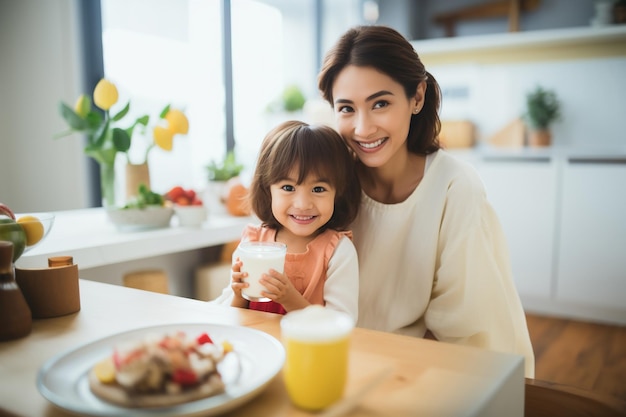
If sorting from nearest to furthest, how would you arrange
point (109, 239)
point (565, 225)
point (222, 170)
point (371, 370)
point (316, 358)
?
point (316, 358) < point (371, 370) < point (109, 239) < point (222, 170) < point (565, 225)

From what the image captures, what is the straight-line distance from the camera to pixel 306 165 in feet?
4.46

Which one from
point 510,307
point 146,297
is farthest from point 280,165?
point 510,307

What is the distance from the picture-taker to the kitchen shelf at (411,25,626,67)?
154 inches

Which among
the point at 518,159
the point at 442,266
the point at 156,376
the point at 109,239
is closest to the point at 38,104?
the point at 109,239

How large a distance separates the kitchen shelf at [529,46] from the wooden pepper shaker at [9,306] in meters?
4.03

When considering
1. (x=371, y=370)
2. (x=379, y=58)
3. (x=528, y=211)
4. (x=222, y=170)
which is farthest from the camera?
(x=528, y=211)

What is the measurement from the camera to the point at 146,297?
120 centimetres

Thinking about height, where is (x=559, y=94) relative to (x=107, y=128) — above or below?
above

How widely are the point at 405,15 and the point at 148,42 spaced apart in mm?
2381

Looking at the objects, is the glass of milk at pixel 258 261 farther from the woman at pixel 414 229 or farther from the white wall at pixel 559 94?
the white wall at pixel 559 94

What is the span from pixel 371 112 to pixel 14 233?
0.95m

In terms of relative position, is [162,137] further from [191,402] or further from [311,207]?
[191,402]

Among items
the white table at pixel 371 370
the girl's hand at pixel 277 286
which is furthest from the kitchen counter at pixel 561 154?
the white table at pixel 371 370

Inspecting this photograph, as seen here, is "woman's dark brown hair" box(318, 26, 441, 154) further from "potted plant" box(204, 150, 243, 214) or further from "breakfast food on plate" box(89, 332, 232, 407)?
"potted plant" box(204, 150, 243, 214)
